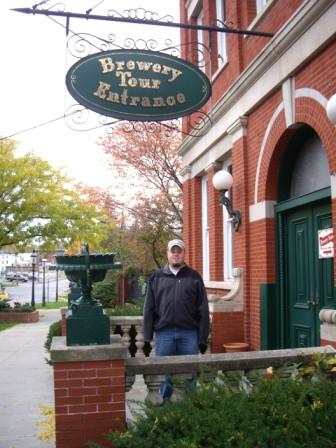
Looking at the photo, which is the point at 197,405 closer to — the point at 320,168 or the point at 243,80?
the point at 320,168

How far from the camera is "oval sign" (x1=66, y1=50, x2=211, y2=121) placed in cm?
650

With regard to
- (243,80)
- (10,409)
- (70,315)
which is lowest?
(10,409)

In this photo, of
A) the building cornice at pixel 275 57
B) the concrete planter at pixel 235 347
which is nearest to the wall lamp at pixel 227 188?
the building cornice at pixel 275 57

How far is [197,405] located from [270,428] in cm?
52

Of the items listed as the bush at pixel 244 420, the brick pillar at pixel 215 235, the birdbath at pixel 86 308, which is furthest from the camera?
the brick pillar at pixel 215 235

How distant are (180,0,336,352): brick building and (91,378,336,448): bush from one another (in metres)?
1.95

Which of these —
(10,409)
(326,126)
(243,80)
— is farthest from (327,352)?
(243,80)

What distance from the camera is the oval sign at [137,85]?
6.50 m

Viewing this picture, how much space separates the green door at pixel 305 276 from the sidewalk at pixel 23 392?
3307mm

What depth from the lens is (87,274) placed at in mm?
4191

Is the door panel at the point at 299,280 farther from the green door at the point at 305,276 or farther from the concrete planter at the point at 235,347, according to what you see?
the concrete planter at the point at 235,347

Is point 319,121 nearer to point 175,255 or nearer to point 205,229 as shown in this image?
point 175,255

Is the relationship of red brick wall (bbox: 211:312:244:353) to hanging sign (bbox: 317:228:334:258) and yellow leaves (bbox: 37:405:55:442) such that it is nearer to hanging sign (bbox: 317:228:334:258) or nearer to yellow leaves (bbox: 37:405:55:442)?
hanging sign (bbox: 317:228:334:258)

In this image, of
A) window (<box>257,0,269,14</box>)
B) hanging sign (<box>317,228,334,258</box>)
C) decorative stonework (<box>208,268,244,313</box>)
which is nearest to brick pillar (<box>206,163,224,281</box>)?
decorative stonework (<box>208,268,244,313</box>)
